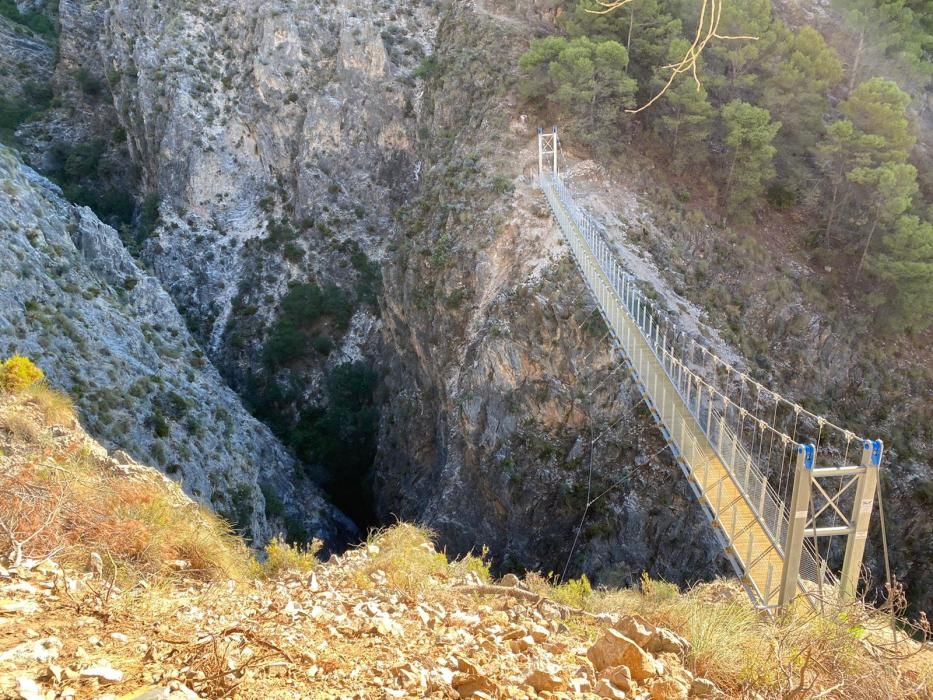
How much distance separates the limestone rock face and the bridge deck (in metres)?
10.3

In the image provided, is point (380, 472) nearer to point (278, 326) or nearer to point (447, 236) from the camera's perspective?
point (278, 326)

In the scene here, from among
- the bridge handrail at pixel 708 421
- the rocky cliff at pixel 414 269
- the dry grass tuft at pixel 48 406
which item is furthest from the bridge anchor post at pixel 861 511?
the dry grass tuft at pixel 48 406

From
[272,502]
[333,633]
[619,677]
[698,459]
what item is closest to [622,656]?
[619,677]

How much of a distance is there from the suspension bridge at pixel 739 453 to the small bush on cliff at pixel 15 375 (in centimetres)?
1099

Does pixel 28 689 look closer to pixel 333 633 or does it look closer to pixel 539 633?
pixel 333 633

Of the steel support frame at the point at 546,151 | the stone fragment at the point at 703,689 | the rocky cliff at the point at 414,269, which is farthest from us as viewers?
the steel support frame at the point at 546,151

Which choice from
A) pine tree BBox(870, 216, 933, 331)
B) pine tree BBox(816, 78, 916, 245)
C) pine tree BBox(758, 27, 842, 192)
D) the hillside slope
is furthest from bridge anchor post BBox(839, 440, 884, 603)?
pine tree BBox(758, 27, 842, 192)

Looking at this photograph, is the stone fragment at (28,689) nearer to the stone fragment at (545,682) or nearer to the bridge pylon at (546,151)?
the stone fragment at (545,682)

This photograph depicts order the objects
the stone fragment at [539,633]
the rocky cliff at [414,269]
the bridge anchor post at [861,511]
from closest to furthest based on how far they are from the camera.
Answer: the stone fragment at [539,633] < the bridge anchor post at [861,511] < the rocky cliff at [414,269]

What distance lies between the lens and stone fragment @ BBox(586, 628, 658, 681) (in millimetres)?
3941

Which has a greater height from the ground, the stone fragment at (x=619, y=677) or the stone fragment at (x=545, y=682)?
the stone fragment at (x=619, y=677)

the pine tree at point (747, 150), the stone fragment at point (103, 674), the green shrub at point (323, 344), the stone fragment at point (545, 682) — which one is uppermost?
the pine tree at point (747, 150)

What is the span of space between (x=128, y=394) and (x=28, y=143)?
90.9 feet

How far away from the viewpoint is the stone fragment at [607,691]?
12.0 feet
